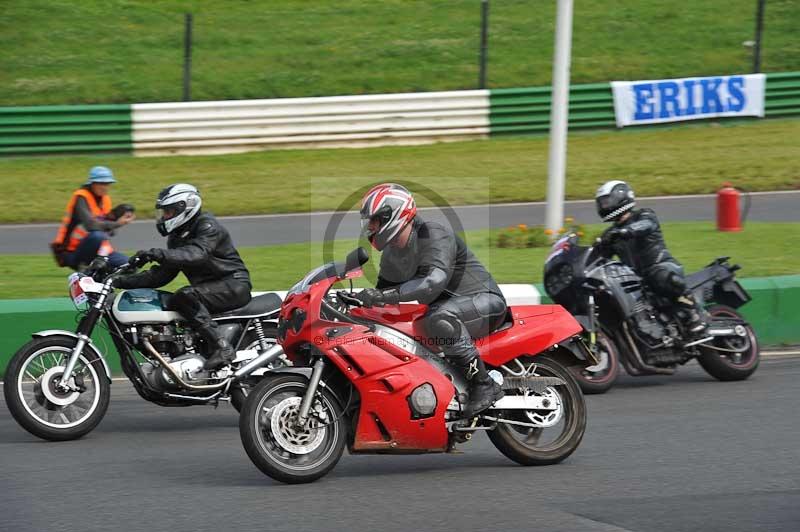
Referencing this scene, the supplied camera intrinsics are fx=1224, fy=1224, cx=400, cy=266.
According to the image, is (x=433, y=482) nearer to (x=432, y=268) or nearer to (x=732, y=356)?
(x=432, y=268)

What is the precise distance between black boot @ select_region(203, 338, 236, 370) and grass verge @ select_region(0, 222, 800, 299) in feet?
11.6

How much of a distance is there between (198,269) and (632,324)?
11.5 feet

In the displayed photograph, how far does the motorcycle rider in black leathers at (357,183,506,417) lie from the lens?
22.1 feet

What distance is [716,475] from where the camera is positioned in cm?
700

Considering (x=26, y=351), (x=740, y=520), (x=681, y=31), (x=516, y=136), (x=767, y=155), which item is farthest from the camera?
(x=681, y=31)

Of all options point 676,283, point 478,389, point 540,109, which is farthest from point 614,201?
point 540,109

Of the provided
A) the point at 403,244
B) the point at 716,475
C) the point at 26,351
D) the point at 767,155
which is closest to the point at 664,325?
the point at 716,475

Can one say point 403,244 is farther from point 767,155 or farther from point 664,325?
point 767,155

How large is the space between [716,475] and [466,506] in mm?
1595

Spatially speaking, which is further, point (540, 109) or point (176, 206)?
point (540, 109)

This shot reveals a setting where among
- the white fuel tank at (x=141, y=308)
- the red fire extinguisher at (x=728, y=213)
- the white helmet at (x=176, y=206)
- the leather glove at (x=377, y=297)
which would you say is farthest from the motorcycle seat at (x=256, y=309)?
the red fire extinguisher at (x=728, y=213)

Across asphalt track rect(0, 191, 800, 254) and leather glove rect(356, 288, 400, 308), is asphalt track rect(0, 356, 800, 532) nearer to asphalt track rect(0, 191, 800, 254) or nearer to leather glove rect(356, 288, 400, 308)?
leather glove rect(356, 288, 400, 308)

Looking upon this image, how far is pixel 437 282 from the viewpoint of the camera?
6738 millimetres

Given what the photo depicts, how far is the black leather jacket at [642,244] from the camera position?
986 centimetres
